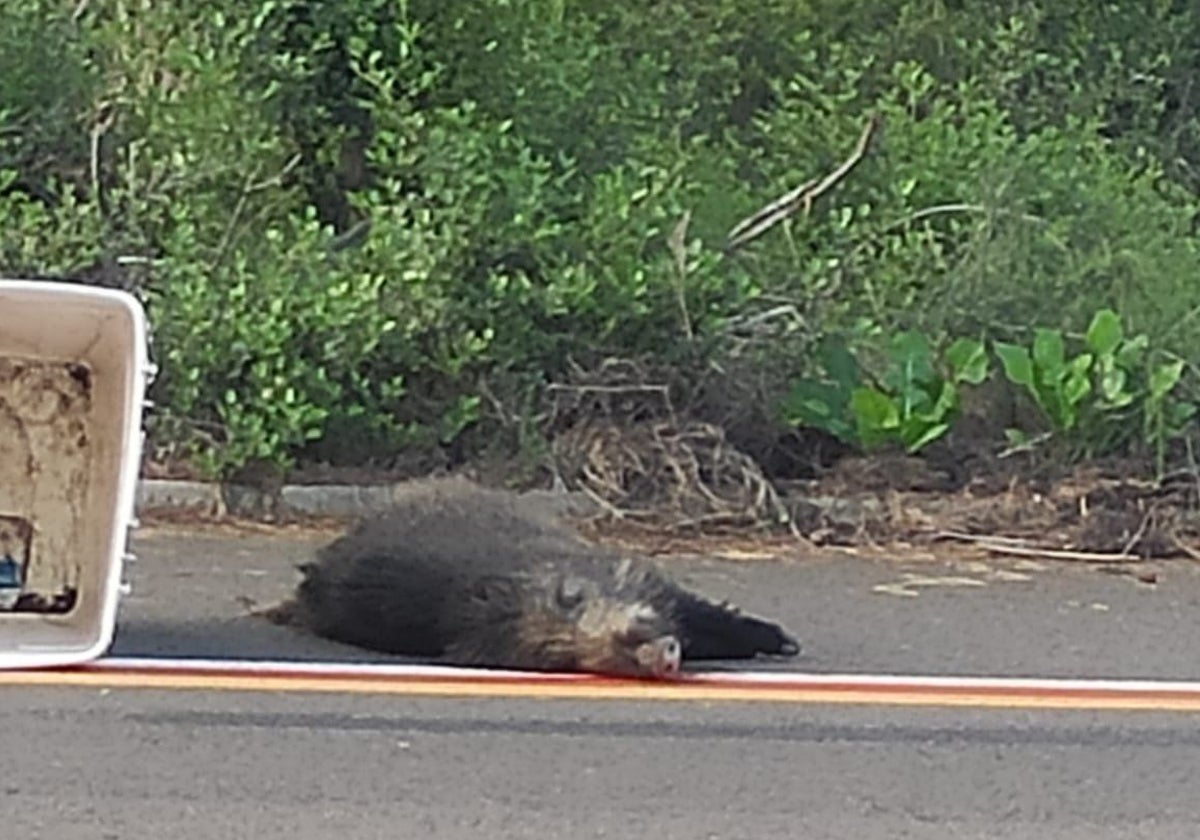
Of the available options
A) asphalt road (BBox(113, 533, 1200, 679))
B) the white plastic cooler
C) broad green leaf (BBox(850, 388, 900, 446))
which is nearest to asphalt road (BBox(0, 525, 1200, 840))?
asphalt road (BBox(113, 533, 1200, 679))

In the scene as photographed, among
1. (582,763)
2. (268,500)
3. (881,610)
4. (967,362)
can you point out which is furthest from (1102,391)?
(582,763)

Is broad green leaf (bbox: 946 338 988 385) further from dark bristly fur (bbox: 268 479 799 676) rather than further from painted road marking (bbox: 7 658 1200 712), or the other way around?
painted road marking (bbox: 7 658 1200 712)

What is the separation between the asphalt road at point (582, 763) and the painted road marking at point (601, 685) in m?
0.07

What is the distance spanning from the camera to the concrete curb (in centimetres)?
843

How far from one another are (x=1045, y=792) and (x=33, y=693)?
2.13 m

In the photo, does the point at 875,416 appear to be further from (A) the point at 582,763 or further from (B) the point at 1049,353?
(A) the point at 582,763

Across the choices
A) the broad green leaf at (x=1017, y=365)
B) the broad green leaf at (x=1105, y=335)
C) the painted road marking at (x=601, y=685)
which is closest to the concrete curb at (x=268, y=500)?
the broad green leaf at (x=1017, y=365)

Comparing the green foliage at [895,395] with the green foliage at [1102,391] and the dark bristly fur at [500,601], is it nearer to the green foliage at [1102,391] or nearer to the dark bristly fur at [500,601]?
the green foliage at [1102,391]

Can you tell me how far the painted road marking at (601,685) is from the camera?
18.3 ft

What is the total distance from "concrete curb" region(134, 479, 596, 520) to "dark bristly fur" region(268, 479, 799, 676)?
199 centimetres

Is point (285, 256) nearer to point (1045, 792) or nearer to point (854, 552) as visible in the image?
point (854, 552)

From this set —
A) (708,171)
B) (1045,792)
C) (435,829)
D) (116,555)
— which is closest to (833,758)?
(1045,792)

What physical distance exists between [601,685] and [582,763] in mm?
602

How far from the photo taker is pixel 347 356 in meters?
8.57
